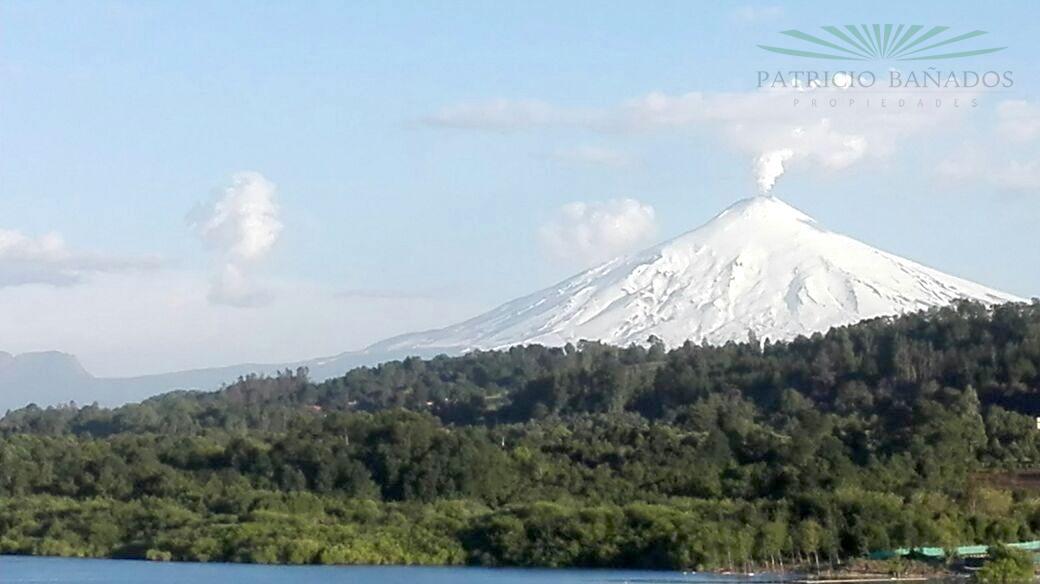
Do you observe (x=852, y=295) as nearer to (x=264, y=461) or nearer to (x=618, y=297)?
(x=618, y=297)


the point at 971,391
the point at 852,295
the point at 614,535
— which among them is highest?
the point at 852,295

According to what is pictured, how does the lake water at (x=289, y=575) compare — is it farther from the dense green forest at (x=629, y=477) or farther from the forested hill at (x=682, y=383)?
the forested hill at (x=682, y=383)

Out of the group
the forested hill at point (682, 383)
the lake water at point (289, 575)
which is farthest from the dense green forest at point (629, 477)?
the lake water at point (289, 575)

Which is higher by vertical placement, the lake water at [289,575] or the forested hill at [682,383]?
the forested hill at [682,383]

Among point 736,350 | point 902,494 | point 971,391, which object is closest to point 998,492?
point 902,494

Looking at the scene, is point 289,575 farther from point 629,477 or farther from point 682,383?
point 682,383

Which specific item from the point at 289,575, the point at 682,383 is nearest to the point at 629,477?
the point at 289,575

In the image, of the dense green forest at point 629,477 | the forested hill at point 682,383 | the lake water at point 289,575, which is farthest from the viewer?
the forested hill at point 682,383
